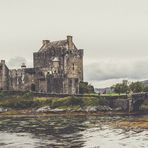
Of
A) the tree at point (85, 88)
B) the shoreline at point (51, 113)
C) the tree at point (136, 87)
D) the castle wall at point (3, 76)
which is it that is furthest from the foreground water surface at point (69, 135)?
the tree at point (85, 88)

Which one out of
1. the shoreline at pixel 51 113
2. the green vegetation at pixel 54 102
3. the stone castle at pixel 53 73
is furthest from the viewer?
the stone castle at pixel 53 73

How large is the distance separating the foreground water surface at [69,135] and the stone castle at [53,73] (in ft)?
118

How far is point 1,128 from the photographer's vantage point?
234ft

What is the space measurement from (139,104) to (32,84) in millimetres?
25982

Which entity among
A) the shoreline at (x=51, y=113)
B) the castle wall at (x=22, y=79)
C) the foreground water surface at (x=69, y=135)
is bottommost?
the foreground water surface at (x=69, y=135)

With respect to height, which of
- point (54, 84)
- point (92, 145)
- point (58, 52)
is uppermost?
point (58, 52)

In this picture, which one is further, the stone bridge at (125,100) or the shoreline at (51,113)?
the stone bridge at (125,100)

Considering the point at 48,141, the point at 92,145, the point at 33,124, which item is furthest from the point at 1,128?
the point at 92,145

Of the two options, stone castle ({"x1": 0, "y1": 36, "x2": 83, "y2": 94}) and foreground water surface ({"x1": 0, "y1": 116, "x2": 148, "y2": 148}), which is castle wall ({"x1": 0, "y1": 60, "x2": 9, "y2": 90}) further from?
foreground water surface ({"x1": 0, "y1": 116, "x2": 148, "y2": 148})

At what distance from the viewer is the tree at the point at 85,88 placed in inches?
4646

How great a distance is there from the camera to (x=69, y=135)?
61219 millimetres

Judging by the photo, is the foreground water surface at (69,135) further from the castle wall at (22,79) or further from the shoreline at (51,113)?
the castle wall at (22,79)

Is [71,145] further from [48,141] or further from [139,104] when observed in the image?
[139,104]

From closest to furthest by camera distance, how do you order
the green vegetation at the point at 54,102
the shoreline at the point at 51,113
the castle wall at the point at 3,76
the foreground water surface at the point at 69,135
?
the foreground water surface at the point at 69,135 → the shoreline at the point at 51,113 → the green vegetation at the point at 54,102 → the castle wall at the point at 3,76
